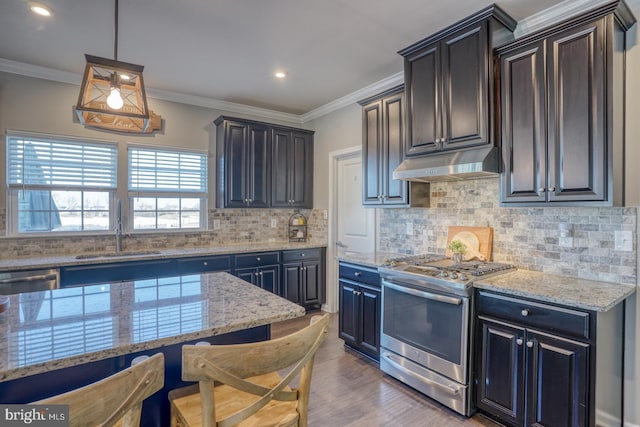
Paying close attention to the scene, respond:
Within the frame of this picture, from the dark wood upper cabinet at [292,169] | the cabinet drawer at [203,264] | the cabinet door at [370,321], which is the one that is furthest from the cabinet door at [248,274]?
the cabinet door at [370,321]

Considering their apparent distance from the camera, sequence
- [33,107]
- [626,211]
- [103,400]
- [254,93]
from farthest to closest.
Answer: [254,93] < [33,107] < [626,211] < [103,400]

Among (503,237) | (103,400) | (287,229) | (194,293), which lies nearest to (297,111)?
(287,229)

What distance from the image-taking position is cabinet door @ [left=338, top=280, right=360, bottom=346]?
320cm

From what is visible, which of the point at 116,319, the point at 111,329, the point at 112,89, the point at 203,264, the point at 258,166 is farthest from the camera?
the point at 258,166

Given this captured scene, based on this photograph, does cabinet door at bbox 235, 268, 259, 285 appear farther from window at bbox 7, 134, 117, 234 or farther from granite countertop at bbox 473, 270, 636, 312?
granite countertop at bbox 473, 270, 636, 312

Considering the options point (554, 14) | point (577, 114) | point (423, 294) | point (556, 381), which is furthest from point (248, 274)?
point (554, 14)

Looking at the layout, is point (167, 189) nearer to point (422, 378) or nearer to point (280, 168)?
point (280, 168)

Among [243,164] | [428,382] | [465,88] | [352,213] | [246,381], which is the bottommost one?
[428,382]

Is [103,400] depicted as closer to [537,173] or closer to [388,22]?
[537,173]

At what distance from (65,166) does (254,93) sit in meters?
2.23

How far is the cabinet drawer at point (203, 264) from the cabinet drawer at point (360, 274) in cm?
139

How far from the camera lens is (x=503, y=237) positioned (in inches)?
108

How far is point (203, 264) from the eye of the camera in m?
3.72

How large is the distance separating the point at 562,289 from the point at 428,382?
1115 mm
